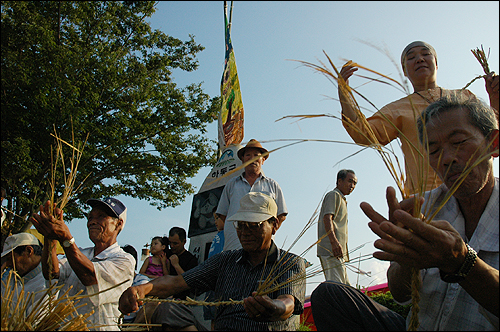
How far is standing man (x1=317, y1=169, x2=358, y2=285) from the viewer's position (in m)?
3.71

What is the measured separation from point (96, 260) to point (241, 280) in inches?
38.7

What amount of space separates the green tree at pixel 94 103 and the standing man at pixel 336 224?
6828 millimetres

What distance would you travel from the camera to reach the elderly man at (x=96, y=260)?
1.93 meters

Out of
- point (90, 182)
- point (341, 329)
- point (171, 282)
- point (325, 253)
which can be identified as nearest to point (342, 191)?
point (325, 253)

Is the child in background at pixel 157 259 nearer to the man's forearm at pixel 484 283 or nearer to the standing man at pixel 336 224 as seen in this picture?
the standing man at pixel 336 224

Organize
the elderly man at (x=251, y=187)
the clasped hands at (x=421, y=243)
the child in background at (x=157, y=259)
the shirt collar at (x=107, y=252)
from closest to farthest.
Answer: the clasped hands at (x=421, y=243), the shirt collar at (x=107, y=252), the elderly man at (x=251, y=187), the child in background at (x=157, y=259)

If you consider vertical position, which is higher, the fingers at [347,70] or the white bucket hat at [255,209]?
the fingers at [347,70]

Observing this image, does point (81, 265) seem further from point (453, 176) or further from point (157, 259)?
point (157, 259)

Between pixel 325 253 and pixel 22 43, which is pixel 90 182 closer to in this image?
pixel 22 43

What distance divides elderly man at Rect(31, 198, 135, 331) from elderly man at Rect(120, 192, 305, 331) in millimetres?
269

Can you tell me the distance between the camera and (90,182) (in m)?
10.1

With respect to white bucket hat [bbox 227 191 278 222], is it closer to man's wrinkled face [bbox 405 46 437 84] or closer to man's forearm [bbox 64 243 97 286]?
man's forearm [bbox 64 243 97 286]

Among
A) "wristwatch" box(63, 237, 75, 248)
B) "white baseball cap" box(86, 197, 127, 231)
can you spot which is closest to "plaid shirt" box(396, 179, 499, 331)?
"wristwatch" box(63, 237, 75, 248)

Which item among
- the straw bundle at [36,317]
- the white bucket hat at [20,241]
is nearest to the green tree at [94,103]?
the white bucket hat at [20,241]
